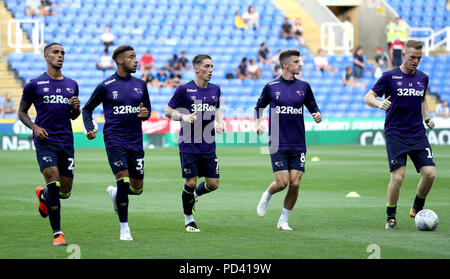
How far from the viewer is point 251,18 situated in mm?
38438

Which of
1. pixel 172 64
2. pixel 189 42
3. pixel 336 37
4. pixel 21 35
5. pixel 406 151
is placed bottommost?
pixel 406 151

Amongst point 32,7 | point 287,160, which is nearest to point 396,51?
point 32,7

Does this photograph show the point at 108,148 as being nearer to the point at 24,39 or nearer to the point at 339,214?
the point at 339,214

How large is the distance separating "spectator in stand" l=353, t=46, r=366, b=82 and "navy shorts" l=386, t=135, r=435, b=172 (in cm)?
2636

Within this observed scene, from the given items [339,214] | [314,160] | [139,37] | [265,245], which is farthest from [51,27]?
[265,245]

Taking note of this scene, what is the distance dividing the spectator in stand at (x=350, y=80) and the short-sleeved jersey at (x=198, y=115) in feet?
88.0

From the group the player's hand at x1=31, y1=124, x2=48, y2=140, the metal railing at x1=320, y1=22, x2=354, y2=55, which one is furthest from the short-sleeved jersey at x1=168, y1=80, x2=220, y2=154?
the metal railing at x1=320, y1=22, x2=354, y2=55

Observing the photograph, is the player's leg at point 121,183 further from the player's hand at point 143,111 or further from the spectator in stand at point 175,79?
the spectator in stand at point 175,79

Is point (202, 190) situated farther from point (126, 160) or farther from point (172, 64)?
point (172, 64)

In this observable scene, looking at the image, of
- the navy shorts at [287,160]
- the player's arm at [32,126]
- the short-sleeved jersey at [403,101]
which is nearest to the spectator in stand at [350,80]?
the short-sleeved jersey at [403,101]

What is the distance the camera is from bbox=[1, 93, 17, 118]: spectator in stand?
103 ft

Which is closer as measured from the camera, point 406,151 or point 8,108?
point 406,151

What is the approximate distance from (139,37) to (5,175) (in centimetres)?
1733

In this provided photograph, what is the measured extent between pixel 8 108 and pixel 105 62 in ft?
14.8
